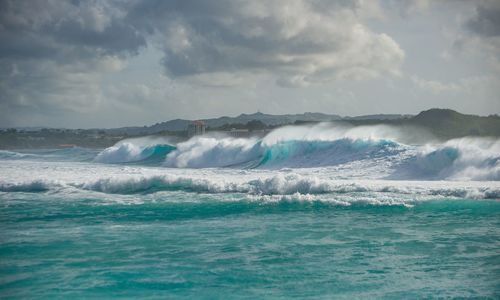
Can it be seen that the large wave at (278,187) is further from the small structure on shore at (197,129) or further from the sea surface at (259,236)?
the small structure on shore at (197,129)

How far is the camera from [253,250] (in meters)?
9.38

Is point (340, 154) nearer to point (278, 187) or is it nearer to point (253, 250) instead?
point (278, 187)

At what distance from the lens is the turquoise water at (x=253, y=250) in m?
7.32

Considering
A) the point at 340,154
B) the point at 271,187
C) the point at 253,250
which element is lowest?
the point at 253,250

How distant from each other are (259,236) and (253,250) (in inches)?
48.6

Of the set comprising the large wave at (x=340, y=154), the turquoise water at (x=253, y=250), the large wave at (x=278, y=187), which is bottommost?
the turquoise water at (x=253, y=250)

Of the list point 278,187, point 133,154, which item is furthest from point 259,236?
point 133,154

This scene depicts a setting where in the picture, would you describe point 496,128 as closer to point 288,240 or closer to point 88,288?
point 288,240

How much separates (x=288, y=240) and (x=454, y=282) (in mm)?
3615

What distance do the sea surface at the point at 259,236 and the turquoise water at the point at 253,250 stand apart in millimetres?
32

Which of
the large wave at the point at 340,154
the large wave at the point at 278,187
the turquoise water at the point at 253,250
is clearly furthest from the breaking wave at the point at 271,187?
the large wave at the point at 340,154

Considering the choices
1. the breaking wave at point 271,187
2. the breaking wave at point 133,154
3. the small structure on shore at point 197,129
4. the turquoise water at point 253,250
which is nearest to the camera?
the turquoise water at point 253,250

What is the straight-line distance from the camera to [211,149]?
37.5m

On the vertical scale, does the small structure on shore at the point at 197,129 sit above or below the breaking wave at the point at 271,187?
above
